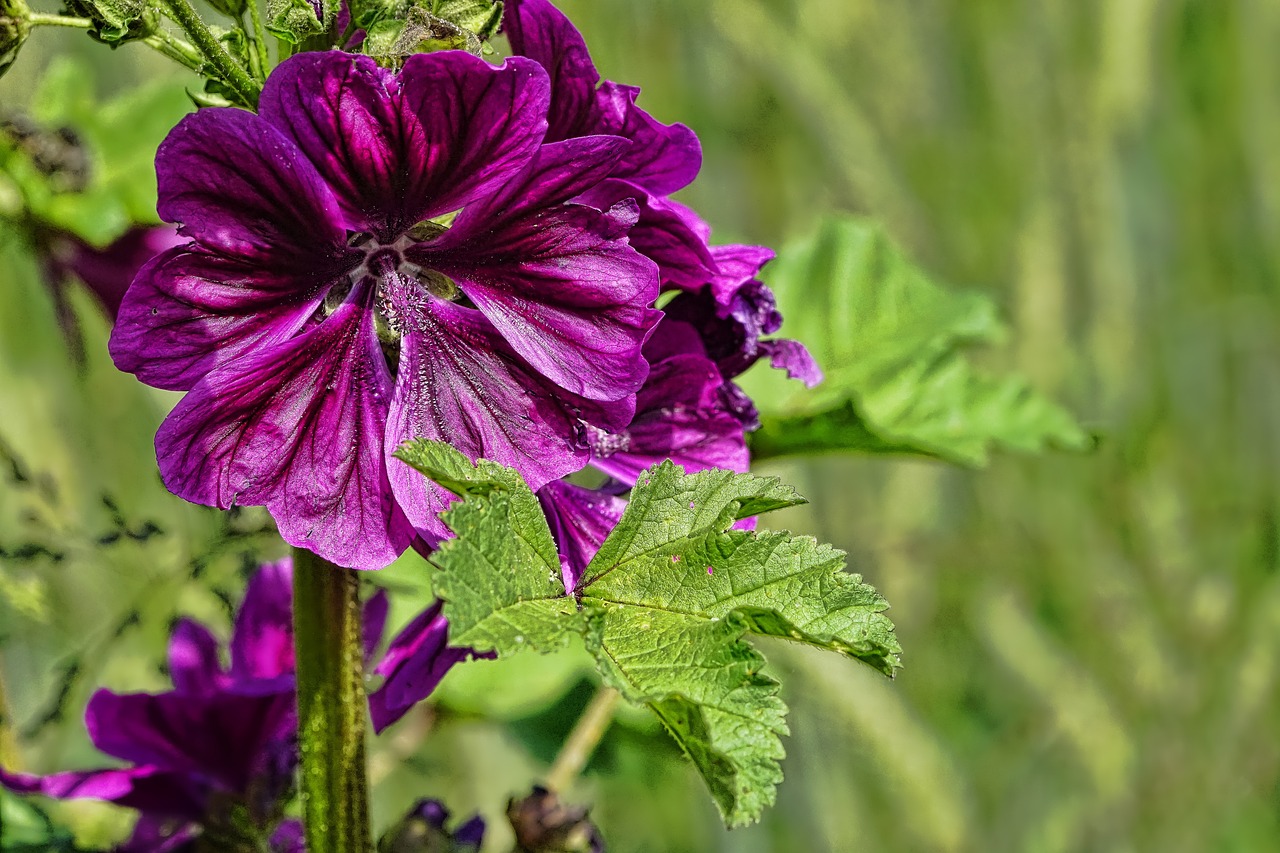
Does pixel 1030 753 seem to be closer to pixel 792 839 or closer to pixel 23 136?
pixel 792 839

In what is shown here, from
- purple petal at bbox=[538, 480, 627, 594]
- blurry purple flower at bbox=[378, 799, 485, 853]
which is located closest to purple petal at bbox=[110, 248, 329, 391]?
purple petal at bbox=[538, 480, 627, 594]

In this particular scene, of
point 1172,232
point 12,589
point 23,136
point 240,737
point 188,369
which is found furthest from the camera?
point 1172,232

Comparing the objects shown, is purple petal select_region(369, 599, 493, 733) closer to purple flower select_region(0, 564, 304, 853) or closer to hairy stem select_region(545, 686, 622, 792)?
purple flower select_region(0, 564, 304, 853)

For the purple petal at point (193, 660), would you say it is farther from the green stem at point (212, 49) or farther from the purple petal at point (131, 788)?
the green stem at point (212, 49)

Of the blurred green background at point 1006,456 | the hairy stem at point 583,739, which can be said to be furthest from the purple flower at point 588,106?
the blurred green background at point 1006,456

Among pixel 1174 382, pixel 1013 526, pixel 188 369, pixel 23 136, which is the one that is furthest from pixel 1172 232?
pixel 188 369

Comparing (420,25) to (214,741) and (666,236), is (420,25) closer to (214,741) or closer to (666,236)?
(666,236)

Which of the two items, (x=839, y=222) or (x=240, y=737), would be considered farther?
(x=839, y=222)
